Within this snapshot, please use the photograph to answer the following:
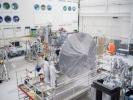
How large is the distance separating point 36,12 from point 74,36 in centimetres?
456

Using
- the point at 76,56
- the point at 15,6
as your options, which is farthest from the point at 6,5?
the point at 76,56

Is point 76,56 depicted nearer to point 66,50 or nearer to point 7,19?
point 66,50

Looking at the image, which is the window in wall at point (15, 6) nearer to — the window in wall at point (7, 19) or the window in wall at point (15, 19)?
the window in wall at point (15, 19)

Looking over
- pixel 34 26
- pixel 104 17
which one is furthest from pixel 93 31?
pixel 34 26

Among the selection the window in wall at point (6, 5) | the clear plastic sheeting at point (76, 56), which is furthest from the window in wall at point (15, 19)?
the clear plastic sheeting at point (76, 56)

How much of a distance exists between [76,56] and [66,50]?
25 cm

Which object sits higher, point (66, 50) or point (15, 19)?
point (15, 19)

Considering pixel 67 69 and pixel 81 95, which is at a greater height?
pixel 67 69

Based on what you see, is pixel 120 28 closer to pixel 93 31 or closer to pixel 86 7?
pixel 93 31

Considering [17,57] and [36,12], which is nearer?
[17,57]

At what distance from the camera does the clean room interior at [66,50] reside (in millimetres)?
3053

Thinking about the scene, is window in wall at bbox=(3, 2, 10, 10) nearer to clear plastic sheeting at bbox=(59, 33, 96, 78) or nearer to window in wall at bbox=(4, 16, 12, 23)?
window in wall at bbox=(4, 16, 12, 23)

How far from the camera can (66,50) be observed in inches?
126

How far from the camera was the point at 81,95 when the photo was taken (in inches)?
139
